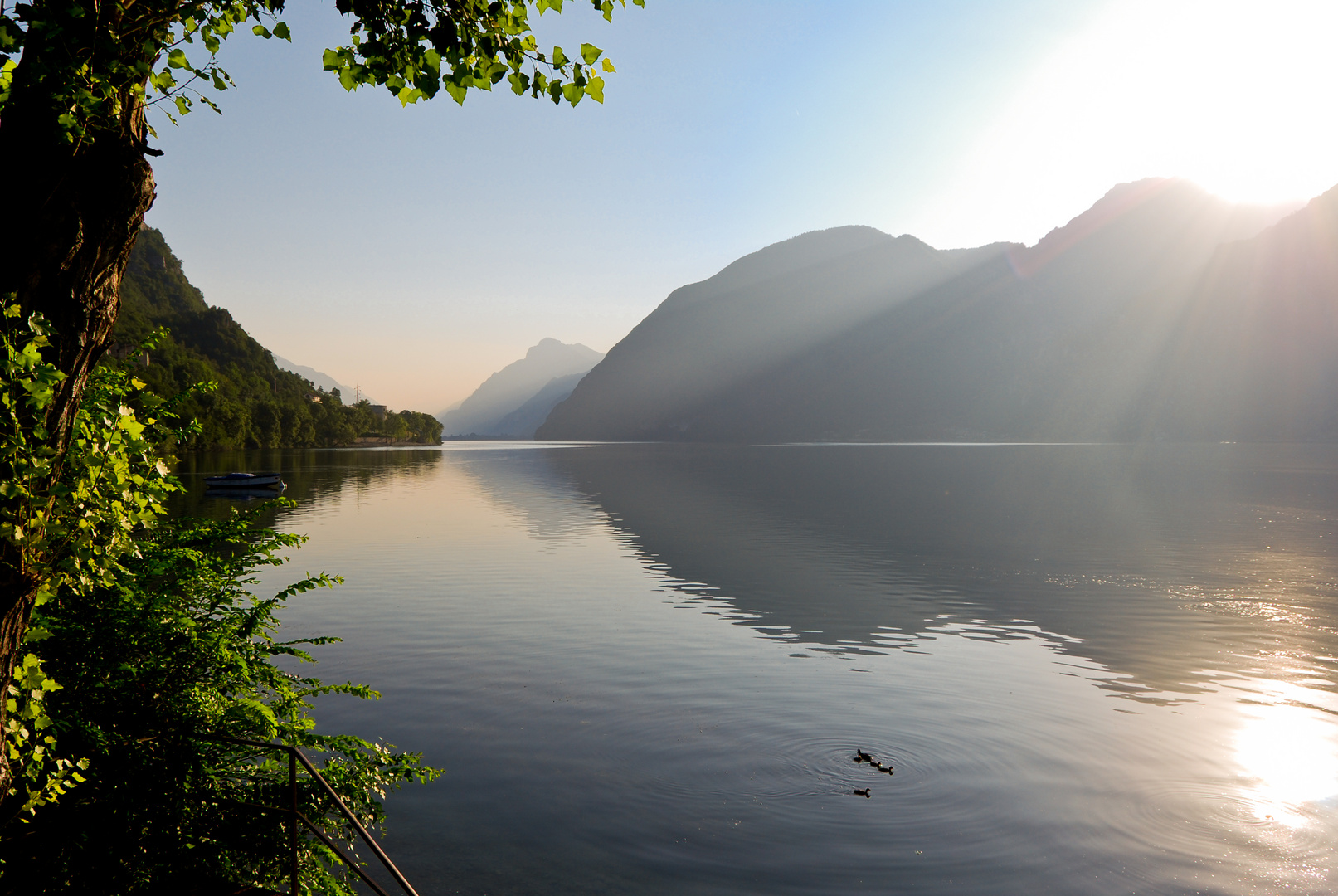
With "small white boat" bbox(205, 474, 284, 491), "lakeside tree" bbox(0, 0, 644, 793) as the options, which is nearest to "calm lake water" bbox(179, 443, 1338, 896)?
"lakeside tree" bbox(0, 0, 644, 793)

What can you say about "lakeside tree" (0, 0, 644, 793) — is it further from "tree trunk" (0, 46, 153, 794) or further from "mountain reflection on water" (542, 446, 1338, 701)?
"mountain reflection on water" (542, 446, 1338, 701)

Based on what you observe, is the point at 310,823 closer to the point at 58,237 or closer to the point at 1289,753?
the point at 58,237

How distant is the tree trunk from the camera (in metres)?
5.21

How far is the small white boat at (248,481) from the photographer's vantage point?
79875 millimetres

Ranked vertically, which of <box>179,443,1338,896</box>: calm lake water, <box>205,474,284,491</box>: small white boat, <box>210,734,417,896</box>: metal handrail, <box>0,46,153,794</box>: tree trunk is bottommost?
<box>179,443,1338,896</box>: calm lake water

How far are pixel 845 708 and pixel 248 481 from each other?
253ft

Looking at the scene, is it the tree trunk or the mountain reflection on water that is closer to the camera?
the tree trunk

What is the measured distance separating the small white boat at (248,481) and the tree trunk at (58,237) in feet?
271

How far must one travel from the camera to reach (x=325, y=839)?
7.09 meters

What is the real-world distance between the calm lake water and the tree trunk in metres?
9.65

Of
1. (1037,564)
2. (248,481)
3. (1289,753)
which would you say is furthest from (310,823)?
(248,481)

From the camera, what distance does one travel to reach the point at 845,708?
784 inches

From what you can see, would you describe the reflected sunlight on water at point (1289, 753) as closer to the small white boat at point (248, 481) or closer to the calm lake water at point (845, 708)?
the calm lake water at point (845, 708)

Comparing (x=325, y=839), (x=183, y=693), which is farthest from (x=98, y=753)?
(x=325, y=839)
